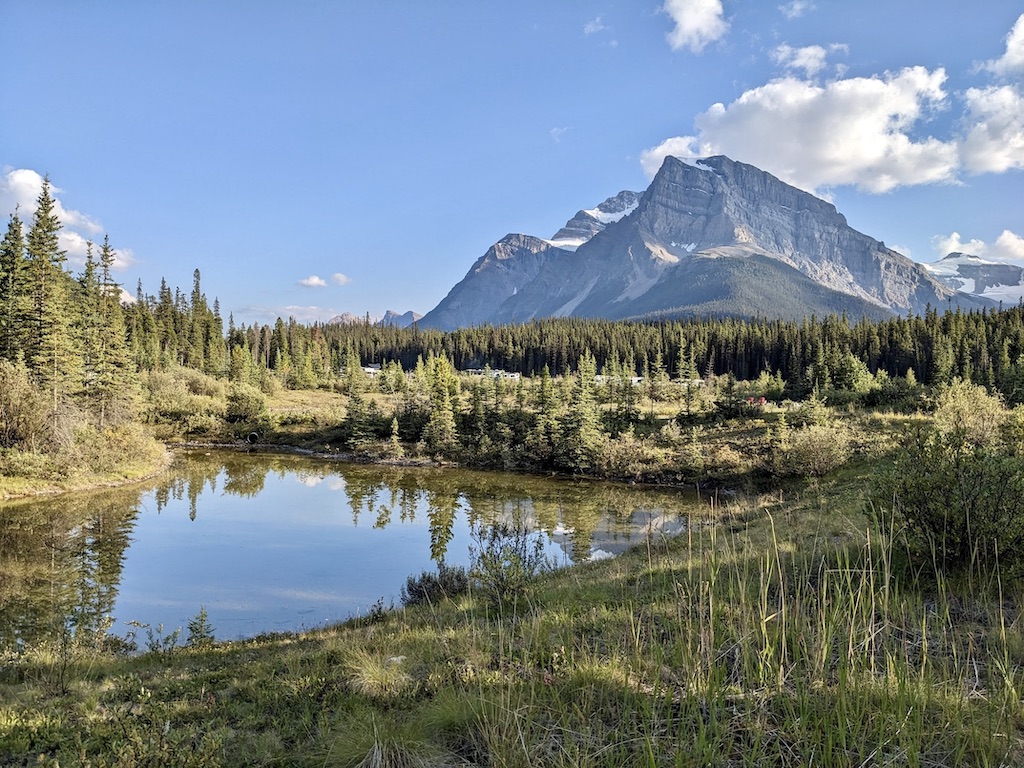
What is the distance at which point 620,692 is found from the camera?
168 inches

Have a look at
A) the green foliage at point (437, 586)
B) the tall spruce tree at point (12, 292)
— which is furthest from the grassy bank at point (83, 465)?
the green foliage at point (437, 586)

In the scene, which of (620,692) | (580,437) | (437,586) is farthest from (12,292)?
(620,692)

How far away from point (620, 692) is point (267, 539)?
22317 millimetres

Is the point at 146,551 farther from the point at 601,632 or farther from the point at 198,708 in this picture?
the point at 601,632

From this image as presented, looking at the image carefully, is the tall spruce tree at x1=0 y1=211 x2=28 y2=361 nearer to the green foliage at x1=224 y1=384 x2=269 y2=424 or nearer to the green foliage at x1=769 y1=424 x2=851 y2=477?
the green foliage at x1=224 y1=384 x2=269 y2=424

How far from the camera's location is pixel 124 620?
13.7 m

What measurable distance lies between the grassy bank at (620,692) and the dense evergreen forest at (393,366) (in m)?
31.1

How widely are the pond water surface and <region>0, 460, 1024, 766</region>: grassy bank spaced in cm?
551

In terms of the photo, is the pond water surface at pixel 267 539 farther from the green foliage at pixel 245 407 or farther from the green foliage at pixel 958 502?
the green foliage at pixel 245 407

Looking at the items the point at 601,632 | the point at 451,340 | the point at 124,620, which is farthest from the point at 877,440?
the point at 451,340

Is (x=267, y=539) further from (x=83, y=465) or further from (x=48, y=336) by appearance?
(x=48, y=336)

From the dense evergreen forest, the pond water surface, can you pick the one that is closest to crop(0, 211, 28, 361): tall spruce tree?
the dense evergreen forest

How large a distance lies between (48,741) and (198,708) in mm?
1158

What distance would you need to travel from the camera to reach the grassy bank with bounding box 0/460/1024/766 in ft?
10.9
